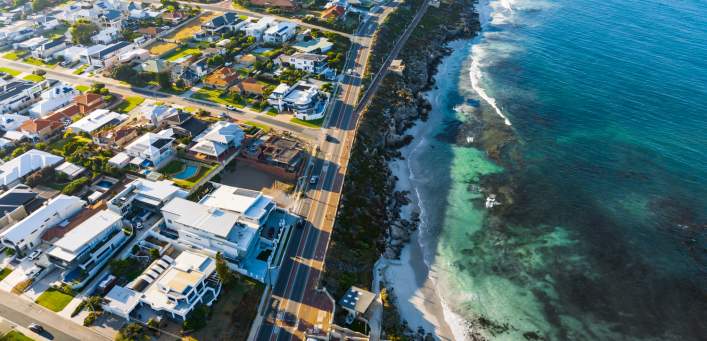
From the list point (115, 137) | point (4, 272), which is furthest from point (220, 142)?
point (4, 272)

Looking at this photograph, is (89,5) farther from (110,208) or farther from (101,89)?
(110,208)

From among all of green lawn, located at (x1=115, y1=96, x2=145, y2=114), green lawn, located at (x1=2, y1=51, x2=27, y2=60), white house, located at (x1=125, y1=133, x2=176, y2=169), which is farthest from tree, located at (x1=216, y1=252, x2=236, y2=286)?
green lawn, located at (x1=2, y1=51, x2=27, y2=60)

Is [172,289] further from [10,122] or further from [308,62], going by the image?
[308,62]

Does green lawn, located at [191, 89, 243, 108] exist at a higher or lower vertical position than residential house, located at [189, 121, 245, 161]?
higher

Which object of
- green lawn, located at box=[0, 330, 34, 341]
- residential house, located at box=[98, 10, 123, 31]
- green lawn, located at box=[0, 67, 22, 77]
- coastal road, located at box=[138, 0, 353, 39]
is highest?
coastal road, located at box=[138, 0, 353, 39]

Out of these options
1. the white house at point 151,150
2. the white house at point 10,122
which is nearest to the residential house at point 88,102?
the white house at point 10,122

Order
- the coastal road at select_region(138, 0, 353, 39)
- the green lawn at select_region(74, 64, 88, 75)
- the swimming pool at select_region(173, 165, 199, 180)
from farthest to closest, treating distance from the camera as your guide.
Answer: the coastal road at select_region(138, 0, 353, 39), the green lawn at select_region(74, 64, 88, 75), the swimming pool at select_region(173, 165, 199, 180)

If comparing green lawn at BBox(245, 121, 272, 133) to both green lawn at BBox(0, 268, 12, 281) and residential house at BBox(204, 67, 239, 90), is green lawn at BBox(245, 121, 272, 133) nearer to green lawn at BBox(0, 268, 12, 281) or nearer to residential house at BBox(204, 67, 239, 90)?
residential house at BBox(204, 67, 239, 90)
